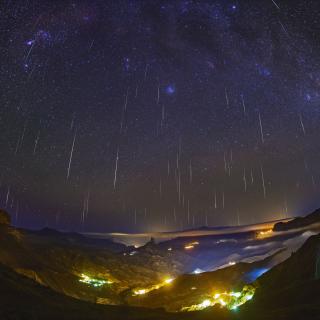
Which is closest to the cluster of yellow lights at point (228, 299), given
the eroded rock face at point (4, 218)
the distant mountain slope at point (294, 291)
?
the distant mountain slope at point (294, 291)

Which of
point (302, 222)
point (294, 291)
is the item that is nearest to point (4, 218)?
point (294, 291)

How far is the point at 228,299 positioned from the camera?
44.7 m

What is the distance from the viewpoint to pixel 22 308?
24.7 meters

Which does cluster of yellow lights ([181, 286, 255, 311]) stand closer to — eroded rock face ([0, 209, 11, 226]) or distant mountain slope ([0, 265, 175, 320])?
distant mountain slope ([0, 265, 175, 320])

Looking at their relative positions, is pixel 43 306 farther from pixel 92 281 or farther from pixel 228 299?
pixel 92 281

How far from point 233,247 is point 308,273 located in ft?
376

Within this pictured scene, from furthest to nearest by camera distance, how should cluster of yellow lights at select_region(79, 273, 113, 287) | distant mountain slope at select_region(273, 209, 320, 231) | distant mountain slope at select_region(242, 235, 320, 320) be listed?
distant mountain slope at select_region(273, 209, 320, 231) < cluster of yellow lights at select_region(79, 273, 113, 287) < distant mountain slope at select_region(242, 235, 320, 320)

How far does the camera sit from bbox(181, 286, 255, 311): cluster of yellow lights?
136ft

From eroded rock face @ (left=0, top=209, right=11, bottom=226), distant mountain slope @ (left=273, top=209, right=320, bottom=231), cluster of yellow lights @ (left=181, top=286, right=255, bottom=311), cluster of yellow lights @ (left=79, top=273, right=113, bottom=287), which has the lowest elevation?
cluster of yellow lights @ (left=181, top=286, right=255, bottom=311)

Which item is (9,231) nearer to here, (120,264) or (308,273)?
(120,264)

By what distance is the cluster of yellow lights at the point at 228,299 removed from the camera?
41.3 metres

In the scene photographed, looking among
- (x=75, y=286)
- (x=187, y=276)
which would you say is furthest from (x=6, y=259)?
(x=187, y=276)

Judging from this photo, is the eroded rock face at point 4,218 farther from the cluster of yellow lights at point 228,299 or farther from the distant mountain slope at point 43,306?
the cluster of yellow lights at point 228,299

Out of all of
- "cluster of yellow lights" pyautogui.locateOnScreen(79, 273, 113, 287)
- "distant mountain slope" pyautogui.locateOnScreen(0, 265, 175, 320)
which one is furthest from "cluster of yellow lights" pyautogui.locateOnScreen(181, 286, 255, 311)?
"cluster of yellow lights" pyautogui.locateOnScreen(79, 273, 113, 287)
